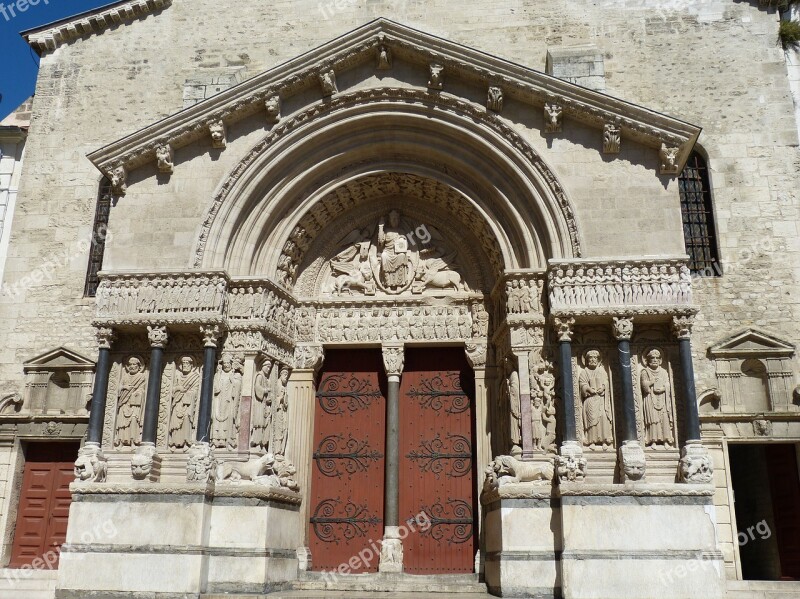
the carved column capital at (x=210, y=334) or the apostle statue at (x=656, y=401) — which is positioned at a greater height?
the carved column capital at (x=210, y=334)

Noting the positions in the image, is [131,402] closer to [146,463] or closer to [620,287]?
[146,463]

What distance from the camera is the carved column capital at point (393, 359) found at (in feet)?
39.8

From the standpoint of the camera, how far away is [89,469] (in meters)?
10.2

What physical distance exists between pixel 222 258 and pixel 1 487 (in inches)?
232

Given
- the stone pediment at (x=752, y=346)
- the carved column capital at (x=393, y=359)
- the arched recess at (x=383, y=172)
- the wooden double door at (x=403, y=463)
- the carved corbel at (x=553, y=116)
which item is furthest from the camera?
the stone pediment at (x=752, y=346)

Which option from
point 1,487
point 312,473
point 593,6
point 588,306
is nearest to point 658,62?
point 593,6

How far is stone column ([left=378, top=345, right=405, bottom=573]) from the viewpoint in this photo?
11.1 m

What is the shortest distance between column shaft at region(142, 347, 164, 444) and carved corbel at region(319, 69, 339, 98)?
4.74m

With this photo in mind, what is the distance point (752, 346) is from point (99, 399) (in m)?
10.4

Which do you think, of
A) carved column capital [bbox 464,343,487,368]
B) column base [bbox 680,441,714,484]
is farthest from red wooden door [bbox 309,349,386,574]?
column base [bbox 680,441,714,484]

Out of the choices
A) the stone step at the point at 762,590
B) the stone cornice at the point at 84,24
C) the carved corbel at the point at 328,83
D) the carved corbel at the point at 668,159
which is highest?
the stone cornice at the point at 84,24

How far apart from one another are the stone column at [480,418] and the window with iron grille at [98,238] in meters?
7.36

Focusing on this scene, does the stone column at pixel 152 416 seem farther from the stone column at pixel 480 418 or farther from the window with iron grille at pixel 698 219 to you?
the window with iron grille at pixel 698 219

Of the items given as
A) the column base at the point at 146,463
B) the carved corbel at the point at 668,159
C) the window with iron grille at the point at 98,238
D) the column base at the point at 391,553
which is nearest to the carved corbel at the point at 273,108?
the window with iron grille at the point at 98,238
